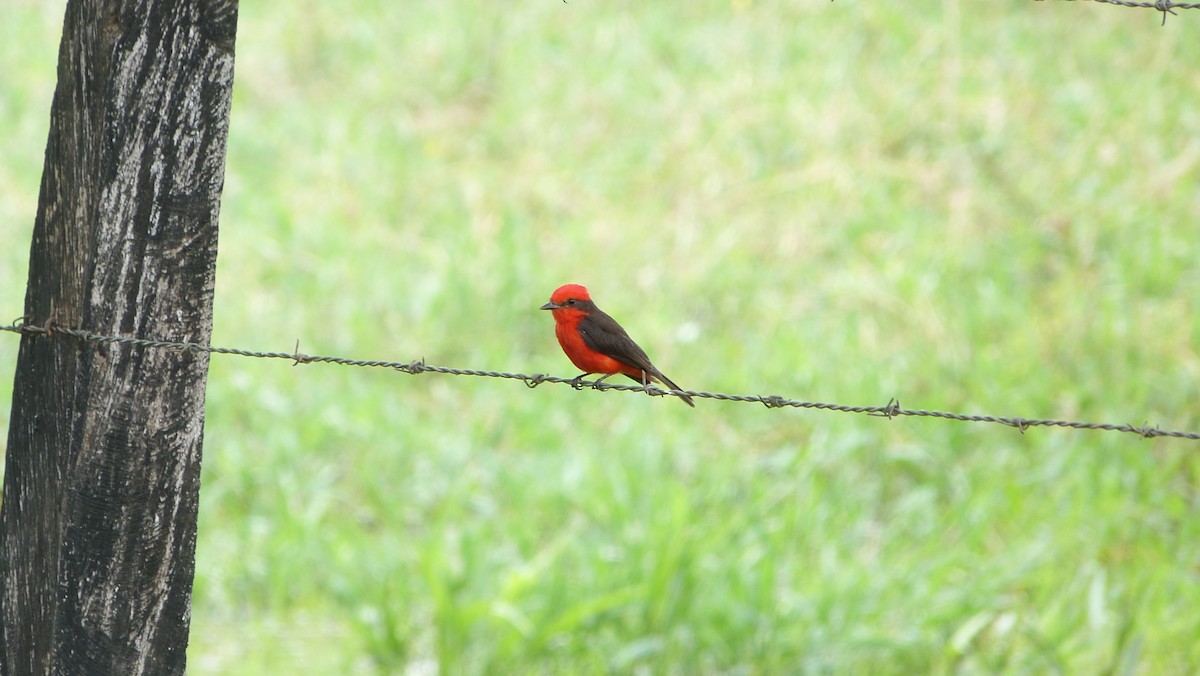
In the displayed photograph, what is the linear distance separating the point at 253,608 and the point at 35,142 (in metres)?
4.72

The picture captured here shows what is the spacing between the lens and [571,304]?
11.5 ft

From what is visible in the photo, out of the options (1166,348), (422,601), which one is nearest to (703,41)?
(1166,348)

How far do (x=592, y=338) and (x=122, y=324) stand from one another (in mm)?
1361

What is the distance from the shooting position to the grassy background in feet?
15.8

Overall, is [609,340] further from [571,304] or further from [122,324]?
[122,324]

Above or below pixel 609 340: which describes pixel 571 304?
above

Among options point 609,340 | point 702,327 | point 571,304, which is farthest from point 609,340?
point 702,327

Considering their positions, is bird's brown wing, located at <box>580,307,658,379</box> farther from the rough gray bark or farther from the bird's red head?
the rough gray bark

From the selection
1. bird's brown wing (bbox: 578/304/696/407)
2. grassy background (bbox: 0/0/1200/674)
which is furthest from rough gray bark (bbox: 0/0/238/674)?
grassy background (bbox: 0/0/1200/674)

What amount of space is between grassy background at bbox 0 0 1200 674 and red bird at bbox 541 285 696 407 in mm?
1371

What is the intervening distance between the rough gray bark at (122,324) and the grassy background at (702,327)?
7.12ft

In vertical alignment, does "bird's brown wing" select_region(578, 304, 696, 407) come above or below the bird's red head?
below

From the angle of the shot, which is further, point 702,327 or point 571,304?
point 702,327

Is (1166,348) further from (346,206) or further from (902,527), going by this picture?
(346,206)
